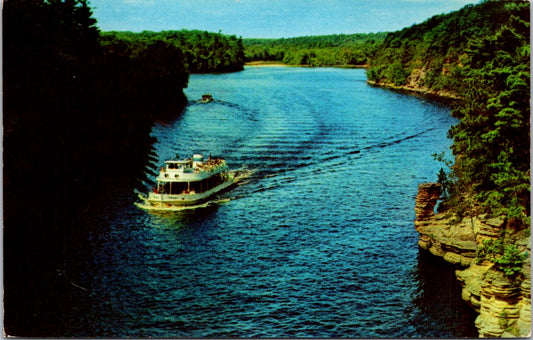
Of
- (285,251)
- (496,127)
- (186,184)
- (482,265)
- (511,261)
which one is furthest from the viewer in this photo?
(186,184)

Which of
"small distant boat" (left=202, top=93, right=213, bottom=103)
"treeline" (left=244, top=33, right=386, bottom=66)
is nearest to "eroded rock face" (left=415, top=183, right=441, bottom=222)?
"small distant boat" (left=202, top=93, right=213, bottom=103)

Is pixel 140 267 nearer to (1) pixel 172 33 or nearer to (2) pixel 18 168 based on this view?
(2) pixel 18 168

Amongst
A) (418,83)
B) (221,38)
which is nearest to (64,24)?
(418,83)

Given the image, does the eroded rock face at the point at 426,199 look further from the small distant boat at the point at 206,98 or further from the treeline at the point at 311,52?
the treeline at the point at 311,52

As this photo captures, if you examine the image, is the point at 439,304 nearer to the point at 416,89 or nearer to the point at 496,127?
the point at 496,127

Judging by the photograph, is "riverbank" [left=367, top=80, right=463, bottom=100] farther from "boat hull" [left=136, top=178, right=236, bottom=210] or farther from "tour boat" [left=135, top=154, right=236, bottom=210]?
"boat hull" [left=136, top=178, right=236, bottom=210]

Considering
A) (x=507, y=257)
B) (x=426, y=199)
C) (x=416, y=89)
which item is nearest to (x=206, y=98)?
(x=416, y=89)
